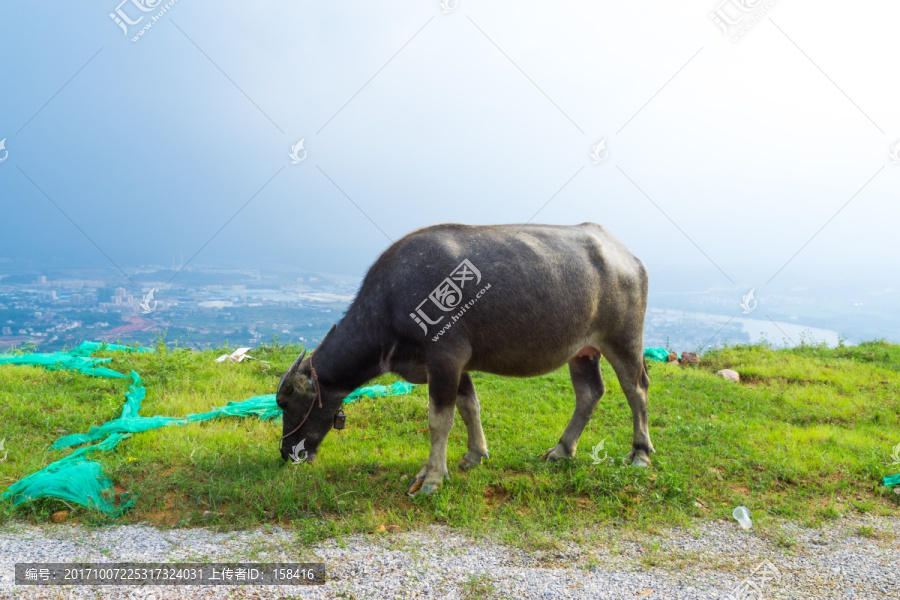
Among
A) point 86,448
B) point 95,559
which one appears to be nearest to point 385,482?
point 95,559

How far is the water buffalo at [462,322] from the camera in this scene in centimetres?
550

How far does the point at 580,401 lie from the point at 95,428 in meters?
5.33

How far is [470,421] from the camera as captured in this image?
625 centimetres

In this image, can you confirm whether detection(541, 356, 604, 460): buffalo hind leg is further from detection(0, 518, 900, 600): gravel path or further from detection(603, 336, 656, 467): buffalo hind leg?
detection(0, 518, 900, 600): gravel path

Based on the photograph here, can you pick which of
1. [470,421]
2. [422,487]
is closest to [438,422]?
[422,487]

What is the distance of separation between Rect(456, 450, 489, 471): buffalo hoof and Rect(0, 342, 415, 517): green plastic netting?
1639 mm

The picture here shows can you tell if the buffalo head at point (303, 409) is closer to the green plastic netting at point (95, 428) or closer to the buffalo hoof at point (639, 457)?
the green plastic netting at point (95, 428)

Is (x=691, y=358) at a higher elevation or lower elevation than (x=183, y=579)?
higher

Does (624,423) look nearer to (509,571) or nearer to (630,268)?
(630,268)

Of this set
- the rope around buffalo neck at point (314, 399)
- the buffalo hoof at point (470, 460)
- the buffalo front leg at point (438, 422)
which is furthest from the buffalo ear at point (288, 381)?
the buffalo hoof at point (470, 460)

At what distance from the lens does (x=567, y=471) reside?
602 centimetres

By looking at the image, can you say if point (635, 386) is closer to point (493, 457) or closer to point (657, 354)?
point (493, 457)

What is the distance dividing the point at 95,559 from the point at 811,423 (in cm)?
830

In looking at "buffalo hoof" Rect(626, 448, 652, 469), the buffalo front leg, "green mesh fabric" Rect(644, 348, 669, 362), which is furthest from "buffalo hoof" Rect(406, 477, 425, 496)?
"green mesh fabric" Rect(644, 348, 669, 362)
